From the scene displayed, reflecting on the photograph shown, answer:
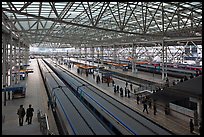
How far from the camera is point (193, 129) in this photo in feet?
28.0

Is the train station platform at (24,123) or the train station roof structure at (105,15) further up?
the train station roof structure at (105,15)

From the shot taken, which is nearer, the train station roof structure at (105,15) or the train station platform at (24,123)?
the train station platform at (24,123)

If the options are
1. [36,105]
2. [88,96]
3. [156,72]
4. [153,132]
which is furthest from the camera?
[156,72]

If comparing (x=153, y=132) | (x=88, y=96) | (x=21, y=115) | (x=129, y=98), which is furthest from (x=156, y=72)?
(x=21, y=115)

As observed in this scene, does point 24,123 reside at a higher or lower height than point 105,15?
lower

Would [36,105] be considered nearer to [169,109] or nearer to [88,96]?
[88,96]

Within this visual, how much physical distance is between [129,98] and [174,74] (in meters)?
12.2

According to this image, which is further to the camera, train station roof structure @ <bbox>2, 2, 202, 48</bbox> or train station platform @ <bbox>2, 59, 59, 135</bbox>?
train station roof structure @ <bbox>2, 2, 202, 48</bbox>

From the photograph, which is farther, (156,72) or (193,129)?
(156,72)

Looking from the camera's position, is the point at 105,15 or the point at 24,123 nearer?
the point at 24,123

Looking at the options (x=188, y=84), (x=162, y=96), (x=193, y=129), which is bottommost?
(x=193, y=129)

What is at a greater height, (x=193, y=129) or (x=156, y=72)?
(x=156, y=72)

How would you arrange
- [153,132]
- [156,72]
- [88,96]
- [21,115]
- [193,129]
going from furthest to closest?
[156,72] < [88,96] < [21,115] < [193,129] < [153,132]

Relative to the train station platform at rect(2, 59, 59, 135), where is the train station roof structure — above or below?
above
